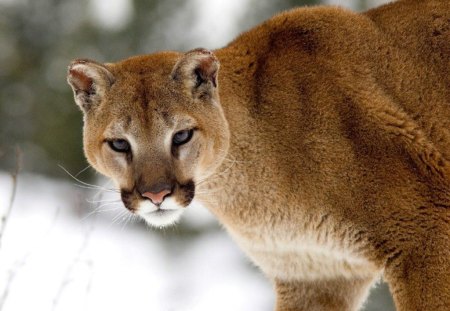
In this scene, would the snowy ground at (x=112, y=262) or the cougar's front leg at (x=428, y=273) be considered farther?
the snowy ground at (x=112, y=262)

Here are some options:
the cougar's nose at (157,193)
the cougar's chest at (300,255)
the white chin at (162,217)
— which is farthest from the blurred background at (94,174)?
the cougar's nose at (157,193)

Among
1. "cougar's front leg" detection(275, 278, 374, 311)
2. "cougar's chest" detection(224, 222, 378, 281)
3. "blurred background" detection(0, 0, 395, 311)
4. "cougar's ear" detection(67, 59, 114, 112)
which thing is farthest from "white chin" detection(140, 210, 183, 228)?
"blurred background" detection(0, 0, 395, 311)

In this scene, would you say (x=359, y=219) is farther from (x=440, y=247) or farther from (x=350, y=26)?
(x=350, y=26)

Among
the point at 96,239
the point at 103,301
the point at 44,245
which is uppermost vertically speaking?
the point at 103,301

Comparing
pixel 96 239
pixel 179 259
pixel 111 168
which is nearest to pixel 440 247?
pixel 111 168

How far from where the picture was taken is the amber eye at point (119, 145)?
6.16m

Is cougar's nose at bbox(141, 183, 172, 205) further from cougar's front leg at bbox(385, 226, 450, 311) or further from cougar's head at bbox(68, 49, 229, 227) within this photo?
cougar's front leg at bbox(385, 226, 450, 311)

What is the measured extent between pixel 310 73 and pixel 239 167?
29.1 inches

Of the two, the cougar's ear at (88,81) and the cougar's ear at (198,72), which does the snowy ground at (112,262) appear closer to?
the cougar's ear at (88,81)

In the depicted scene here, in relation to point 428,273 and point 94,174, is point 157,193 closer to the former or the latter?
point 428,273

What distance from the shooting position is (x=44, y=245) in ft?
41.4

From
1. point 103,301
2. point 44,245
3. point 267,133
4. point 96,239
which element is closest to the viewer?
point 267,133

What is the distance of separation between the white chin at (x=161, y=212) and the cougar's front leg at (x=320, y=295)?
1.25 metres

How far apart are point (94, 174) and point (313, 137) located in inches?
597
